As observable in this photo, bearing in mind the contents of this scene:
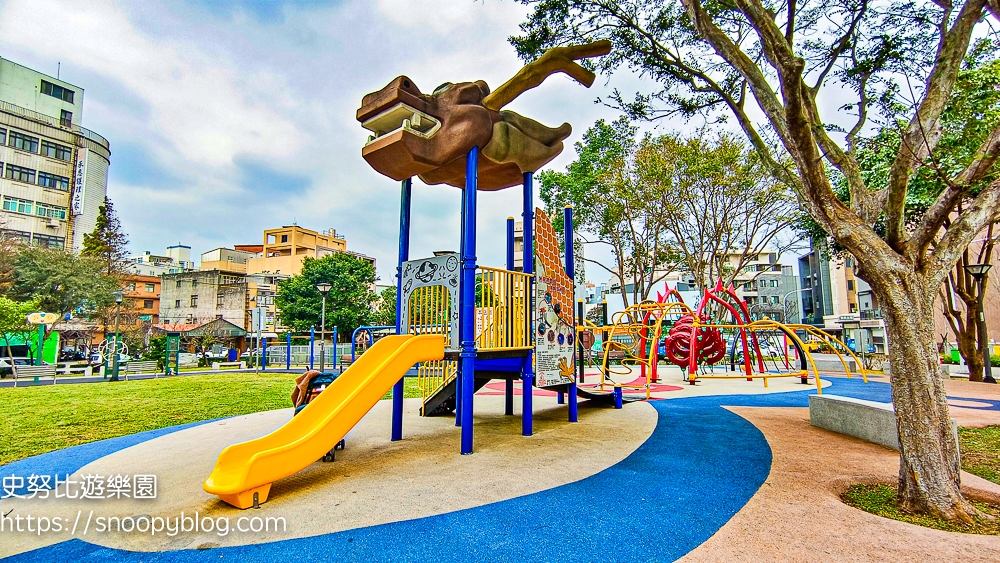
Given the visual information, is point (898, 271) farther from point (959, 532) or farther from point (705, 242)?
point (705, 242)

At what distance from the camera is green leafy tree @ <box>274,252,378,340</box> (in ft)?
130

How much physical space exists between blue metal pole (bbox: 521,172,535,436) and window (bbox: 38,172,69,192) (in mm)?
50189

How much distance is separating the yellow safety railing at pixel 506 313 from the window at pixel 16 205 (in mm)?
49240

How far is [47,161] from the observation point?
40.4m

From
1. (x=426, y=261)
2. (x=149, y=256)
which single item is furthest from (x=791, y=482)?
(x=149, y=256)

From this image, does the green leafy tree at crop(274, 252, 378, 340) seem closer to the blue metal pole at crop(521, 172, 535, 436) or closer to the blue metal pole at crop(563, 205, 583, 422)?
the blue metal pole at crop(563, 205, 583, 422)

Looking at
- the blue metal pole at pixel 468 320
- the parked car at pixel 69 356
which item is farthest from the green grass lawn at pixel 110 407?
the parked car at pixel 69 356

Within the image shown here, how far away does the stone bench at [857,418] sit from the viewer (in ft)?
20.9

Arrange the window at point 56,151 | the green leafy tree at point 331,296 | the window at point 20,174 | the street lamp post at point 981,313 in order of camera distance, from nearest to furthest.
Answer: the street lamp post at point 981,313
the window at point 20,174
the green leafy tree at point 331,296
the window at point 56,151

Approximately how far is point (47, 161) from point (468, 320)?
5160 cm

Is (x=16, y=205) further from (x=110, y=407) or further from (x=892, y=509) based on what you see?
(x=892, y=509)

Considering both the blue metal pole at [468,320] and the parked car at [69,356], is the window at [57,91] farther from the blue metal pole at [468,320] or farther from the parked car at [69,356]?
the blue metal pole at [468,320]

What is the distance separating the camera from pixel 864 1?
613 centimetres

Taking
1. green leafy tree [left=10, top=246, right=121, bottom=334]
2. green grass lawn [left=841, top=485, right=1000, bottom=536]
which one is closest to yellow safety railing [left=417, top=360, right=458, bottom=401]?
green grass lawn [left=841, top=485, right=1000, bottom=536]
